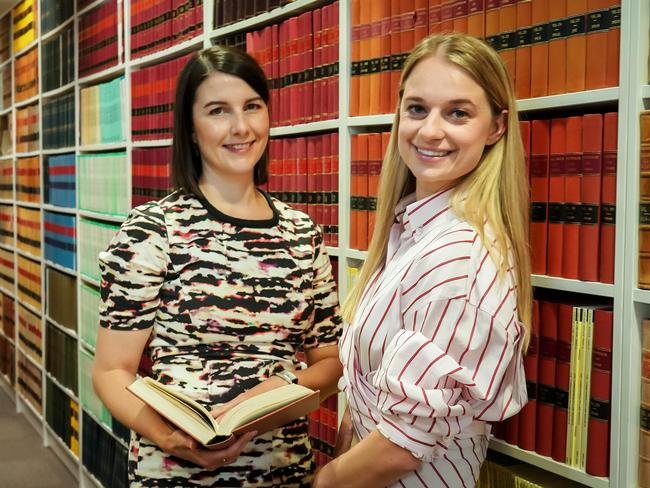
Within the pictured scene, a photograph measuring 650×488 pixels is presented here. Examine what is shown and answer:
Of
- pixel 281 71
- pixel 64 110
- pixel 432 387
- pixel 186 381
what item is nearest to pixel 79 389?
pixel 64 110

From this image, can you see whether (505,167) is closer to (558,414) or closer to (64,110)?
(558,414)

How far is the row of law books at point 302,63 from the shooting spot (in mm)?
2066

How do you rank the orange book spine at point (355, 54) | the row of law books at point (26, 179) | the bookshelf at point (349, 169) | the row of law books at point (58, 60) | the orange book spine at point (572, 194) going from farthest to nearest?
the row of law books at point (26, 179)
the row of law books at point (58, 60)
the orange book spine at point (355, 54)
the orange book spine at point (572, 194)
the bookshelf at point (349, 169)

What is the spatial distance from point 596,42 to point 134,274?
99cm

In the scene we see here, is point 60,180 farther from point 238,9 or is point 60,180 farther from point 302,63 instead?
point 302,63

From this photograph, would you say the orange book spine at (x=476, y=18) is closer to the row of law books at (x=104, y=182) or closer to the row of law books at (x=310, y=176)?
the row of law books at (x=310, y=176)

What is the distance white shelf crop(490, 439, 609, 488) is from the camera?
1396 millimetres

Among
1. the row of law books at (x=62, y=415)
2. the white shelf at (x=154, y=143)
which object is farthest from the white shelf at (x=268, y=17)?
the row of law books at (x=62, y=415)

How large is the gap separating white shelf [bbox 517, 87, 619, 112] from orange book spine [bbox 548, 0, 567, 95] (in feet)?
0.07

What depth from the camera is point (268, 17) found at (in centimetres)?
228

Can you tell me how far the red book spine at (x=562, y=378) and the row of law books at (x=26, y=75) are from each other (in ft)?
13.5

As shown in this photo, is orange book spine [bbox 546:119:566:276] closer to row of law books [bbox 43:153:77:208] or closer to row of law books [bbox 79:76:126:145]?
row of law books [bbox 79:76:126:145]

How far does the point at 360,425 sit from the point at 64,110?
3.34 metres

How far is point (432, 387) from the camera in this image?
Answer: 3.90ft
